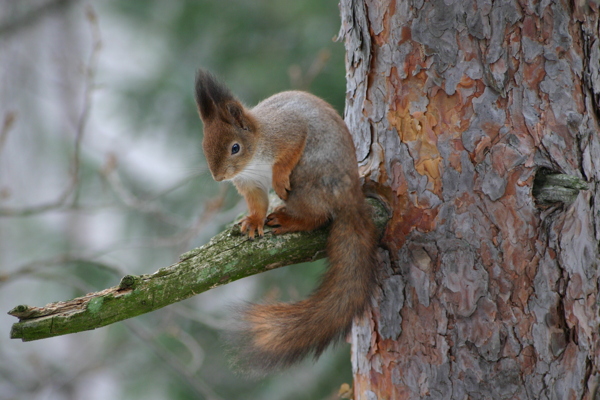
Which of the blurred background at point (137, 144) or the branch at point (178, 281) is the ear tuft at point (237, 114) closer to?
the branch at point (178, 281)

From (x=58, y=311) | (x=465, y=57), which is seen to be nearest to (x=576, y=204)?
(x=465, y=57)

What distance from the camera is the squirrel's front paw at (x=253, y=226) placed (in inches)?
46.3

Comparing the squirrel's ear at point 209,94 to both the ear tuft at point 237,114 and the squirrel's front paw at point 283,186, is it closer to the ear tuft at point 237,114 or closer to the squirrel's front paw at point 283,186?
the ear tuft at point 237,114

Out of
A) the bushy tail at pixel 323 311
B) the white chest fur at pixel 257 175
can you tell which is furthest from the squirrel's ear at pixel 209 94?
the bushy tail at pixel 323 311

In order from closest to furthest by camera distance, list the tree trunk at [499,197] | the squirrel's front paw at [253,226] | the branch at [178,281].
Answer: the branch at [178,281]
the tree trunk at [499,197]
the squirrel's front paw at [253,226]

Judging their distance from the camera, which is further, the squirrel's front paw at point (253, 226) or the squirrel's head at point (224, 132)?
the squirrel's head at point (224, 132)

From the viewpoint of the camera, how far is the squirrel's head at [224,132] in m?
1.29

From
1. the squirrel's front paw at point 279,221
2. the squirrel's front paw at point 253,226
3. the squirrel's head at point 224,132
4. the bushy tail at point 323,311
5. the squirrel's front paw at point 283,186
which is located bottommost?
the bushy tail at point 323,311

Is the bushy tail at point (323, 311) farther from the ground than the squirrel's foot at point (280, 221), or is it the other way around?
the squirrel's foot at point (280, 221)

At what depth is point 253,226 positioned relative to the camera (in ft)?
3.97

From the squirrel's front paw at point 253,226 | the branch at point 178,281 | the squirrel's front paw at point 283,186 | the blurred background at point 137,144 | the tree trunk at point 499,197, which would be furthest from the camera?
the blurred background at point 137,144

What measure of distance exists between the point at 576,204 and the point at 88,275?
269 cm

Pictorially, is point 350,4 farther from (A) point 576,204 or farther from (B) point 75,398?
(B) point 75,398

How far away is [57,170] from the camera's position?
3.56 m
